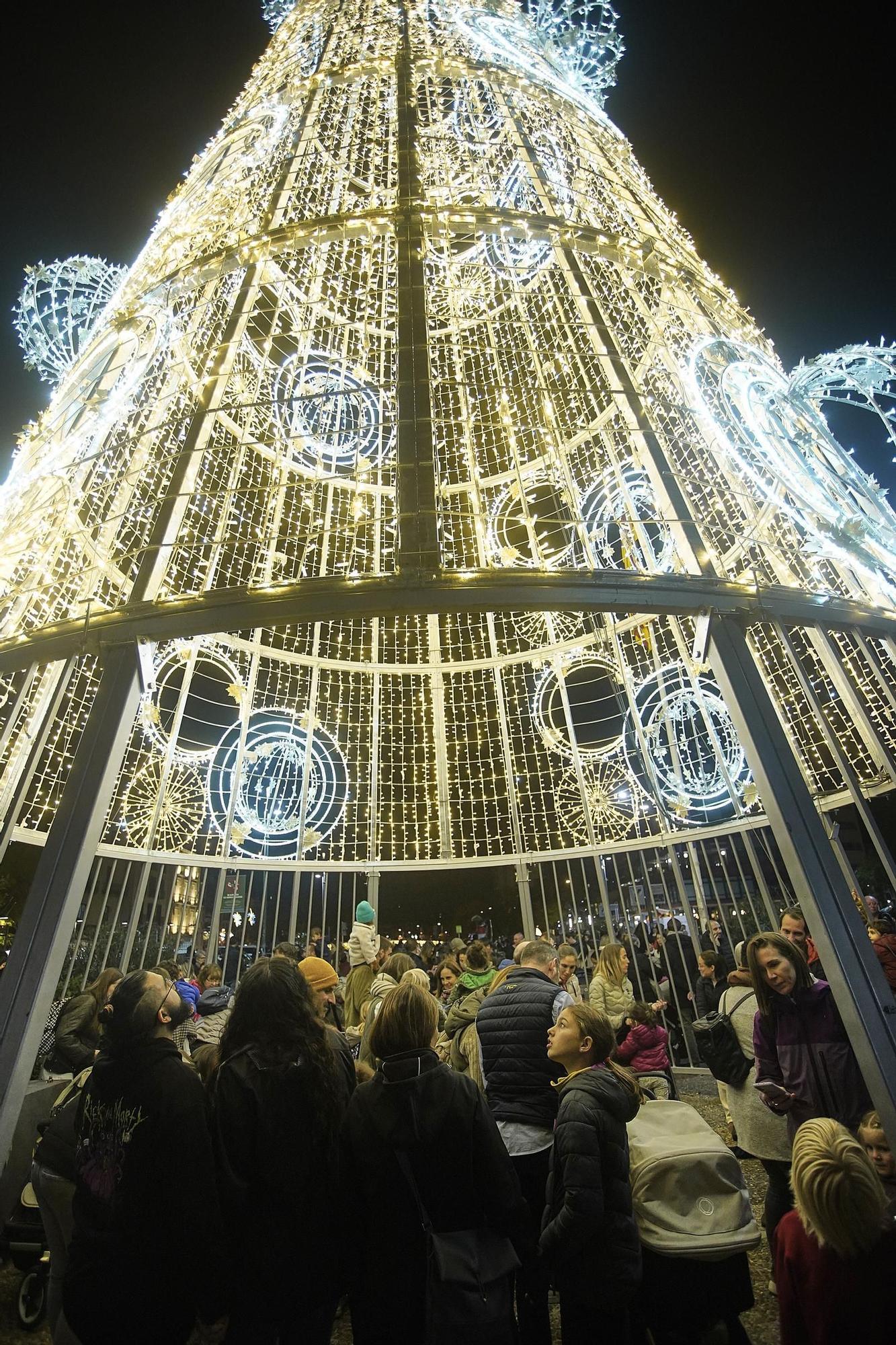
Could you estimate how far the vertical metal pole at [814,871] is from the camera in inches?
109

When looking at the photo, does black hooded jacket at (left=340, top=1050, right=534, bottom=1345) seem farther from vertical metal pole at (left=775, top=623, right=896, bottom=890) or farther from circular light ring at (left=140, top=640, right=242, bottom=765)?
circular light ring at (left=140, top=640, right=242, bottom=765)

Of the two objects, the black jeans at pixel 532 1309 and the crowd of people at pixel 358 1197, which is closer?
the crowd of people at pixel 358 1197

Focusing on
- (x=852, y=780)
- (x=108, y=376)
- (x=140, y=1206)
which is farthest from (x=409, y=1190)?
(x=108, y=376)

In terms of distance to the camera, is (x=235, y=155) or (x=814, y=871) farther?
(x=235, y=155)

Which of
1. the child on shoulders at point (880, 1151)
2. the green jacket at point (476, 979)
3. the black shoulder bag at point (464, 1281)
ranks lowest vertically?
the black shoulder bag at point (464, 1281)

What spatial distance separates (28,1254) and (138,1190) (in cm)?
258

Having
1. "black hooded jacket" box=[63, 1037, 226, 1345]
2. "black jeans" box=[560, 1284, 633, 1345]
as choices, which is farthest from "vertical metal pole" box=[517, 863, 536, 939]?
"black hooded jacket" box=[63, 1037, 226, 1345]

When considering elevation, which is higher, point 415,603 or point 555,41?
point 555,41

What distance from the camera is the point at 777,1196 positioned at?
313 cm

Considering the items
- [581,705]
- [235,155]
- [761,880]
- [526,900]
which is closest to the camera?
[761,880]

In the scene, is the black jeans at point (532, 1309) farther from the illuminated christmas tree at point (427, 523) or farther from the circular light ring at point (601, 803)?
the circular light ring at point (601, 803)

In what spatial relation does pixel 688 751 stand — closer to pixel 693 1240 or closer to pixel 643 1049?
pixel 643 1049

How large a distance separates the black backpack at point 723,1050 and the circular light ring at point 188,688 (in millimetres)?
6221

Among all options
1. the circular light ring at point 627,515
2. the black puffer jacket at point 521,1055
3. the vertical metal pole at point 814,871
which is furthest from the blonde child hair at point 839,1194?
the circular light ring at point 627,515
